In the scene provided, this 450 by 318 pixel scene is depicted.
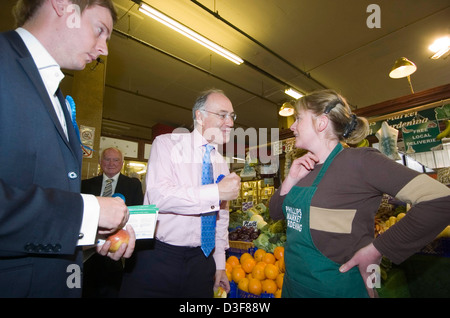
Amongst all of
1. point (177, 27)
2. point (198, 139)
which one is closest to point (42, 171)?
point (198, 139)

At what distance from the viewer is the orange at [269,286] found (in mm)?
2314

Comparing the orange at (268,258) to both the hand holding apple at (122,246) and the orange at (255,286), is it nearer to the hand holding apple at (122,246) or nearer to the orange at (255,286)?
the orange at (255,286)

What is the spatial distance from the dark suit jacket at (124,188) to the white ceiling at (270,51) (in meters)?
3.68

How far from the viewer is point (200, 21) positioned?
5.79 metres

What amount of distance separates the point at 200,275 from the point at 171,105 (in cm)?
924

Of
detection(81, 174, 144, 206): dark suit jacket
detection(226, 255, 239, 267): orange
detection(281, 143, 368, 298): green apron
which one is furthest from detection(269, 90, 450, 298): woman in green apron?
detection(81, 174, 144, 206): dark suit jacket

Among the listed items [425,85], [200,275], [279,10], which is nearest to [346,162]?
[200,275]

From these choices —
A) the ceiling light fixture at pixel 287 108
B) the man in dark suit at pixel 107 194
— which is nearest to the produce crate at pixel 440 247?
the man in dark suit at pixel 107 194

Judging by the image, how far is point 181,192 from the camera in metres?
1.50

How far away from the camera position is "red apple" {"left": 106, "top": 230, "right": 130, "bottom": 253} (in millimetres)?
992

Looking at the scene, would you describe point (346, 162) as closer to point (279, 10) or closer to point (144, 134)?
point (279, 10)

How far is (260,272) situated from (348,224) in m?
1.47

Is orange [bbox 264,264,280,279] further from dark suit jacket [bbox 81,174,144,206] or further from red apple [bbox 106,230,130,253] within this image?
dark suit jacket [bbox 81,174,144,206]

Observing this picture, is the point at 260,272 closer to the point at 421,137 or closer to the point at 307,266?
the point at 307,266
